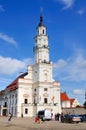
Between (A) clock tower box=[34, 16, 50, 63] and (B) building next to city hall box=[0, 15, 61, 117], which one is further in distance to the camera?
(A) clock tower box=[34, 16, 50, 63]

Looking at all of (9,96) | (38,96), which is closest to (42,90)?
(38,96)

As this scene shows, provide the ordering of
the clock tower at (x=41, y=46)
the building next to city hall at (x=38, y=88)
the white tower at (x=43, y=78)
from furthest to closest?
the clock tower at (x=41, y=46) < the white tower at (x=43, y=78) < the building next to city hall at (x=38, y=88)

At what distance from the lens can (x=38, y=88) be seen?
282ft

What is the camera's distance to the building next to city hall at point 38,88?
84.8 meters

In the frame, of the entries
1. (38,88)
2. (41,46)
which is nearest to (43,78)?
(38,88)

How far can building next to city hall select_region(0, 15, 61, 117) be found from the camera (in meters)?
84.8

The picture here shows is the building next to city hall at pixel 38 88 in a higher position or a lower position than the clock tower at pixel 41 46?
lower

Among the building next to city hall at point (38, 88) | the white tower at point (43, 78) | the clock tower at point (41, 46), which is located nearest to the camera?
the building next to city hall at point (38, 88)

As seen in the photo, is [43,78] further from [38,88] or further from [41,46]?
[41,46]

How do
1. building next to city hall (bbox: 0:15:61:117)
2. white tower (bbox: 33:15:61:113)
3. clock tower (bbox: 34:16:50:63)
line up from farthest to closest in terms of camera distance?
clock tower (bbox: 34:16:50:63)
white tower (bbox: 33:15:61:113)
building next to city hall (bbox: 0:15:61:117)

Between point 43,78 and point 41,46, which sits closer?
point 43,78

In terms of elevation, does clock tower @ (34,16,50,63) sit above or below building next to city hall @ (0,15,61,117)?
above

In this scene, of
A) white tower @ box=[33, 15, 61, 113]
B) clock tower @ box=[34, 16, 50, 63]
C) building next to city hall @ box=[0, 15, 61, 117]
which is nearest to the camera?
building next to city hall @ box=[0, 15, 61, 117]

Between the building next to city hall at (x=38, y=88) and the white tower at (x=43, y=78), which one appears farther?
the white tower at (x=43, y=78)
